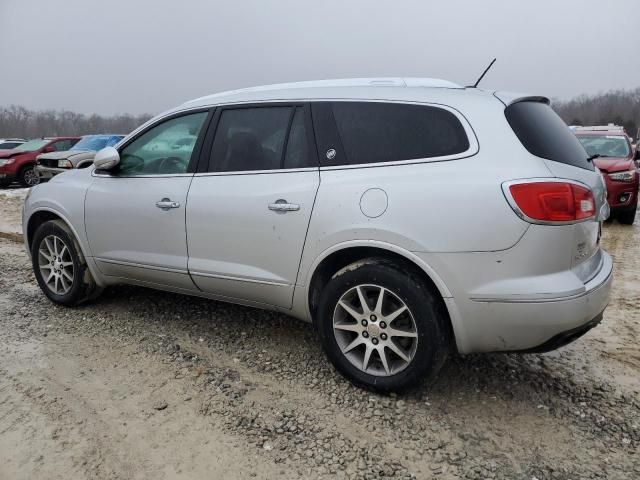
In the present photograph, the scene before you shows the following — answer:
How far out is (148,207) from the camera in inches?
145

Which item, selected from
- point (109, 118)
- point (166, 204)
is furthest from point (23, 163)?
point (109, 118)

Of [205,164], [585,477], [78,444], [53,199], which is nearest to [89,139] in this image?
[53,199]

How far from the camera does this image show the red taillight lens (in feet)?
8.04

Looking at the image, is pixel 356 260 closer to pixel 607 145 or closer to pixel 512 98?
pixel 512 98

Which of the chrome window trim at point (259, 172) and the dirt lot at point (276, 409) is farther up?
the chrome window trim at point (259, 172)

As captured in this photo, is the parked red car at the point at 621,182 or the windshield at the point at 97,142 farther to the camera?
the windshield at the point at 97,142

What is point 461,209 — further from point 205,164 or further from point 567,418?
point 205,164

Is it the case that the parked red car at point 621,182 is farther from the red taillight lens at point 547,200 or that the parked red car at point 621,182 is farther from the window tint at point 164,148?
the window tint at point 164,148

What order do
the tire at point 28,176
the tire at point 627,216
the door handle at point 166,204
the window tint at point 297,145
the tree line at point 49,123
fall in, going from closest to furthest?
1. the window tint at point 297,145
2. the door handle at point 166,204
3. the tire at point 627,216
4. the tire at point 28,176
5. the tree line at point 49,123

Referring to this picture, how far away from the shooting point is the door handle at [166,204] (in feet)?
11.6

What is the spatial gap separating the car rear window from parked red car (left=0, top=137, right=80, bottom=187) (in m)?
15.9

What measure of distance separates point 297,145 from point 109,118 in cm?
7731

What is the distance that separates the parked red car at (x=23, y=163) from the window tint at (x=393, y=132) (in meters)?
15.2

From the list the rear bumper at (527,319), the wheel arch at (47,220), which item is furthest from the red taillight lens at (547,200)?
the wheel arch at (47,220)
